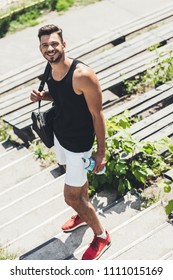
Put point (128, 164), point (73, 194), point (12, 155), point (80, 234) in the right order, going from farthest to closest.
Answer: point (12, 155) < point (128, 164) < point (80, 234) < point (73, 194)

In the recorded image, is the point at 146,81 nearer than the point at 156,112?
No

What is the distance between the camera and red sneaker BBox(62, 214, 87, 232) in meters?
5.65

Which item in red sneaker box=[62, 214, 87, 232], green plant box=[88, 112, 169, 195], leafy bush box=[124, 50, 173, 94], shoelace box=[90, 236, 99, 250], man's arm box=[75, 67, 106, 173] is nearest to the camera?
man's arm box=[75, 67, 106, 173]

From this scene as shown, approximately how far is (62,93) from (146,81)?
11.0 ft

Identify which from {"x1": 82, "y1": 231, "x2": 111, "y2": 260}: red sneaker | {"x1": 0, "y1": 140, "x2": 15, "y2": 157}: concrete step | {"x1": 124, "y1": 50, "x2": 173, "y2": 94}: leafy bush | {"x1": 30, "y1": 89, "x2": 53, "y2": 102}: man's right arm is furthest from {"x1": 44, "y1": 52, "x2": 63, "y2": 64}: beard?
{"x1": 124, "y1": 50, "x2": 173, "y2": 94}: leafy bush

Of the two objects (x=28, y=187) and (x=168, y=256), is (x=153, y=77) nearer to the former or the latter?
(x=28, y=187)

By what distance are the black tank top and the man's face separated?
158mm

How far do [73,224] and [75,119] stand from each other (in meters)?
1.41

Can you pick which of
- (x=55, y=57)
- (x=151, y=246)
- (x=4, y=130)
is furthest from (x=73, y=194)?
(x=4, y=130)

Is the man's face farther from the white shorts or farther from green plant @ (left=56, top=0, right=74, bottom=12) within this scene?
green plant @ (left=56, top=0, right=74, bottom=12)

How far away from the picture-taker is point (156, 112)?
275 inches

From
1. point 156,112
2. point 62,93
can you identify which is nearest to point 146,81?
point 156,112

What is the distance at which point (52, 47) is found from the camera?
444 centimetres

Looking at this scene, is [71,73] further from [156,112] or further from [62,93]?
[156,112]
